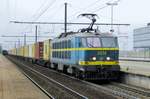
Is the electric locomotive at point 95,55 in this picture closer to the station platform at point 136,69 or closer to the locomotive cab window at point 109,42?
the locomotive cab window at point 109,42

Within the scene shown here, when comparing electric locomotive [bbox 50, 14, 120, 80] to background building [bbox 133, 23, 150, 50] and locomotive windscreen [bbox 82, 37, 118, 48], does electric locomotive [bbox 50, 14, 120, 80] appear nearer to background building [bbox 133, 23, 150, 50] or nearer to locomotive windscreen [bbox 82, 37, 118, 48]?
locomotive windscreen [bbox 82, 37, 118, 48]

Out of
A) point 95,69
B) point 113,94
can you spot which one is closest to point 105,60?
point 95,69

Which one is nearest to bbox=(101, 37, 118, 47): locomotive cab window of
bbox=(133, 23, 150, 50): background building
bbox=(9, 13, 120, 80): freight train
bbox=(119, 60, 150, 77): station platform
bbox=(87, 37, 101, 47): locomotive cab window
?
bbox=(9, 13, 120, 80): freight train

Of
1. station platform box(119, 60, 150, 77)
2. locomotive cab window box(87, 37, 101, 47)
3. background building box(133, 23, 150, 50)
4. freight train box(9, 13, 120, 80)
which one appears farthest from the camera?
background building box(133, 23, 150, 50)

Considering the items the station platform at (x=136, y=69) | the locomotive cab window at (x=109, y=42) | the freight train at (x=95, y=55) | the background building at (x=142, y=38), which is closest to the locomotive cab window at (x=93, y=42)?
the freight train at (x=95, y=55)

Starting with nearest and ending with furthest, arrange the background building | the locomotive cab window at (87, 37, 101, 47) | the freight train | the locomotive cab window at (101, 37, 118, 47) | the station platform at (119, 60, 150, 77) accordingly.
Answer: the freight train, the locomotive cab window at (87, 37, 101, 47), the locomotive cab window at (101, 37, 118, 47), the station platform at (119, 60, 150, 77), the background building

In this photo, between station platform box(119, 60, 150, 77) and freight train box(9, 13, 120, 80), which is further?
station platform box(119, 60, 150, 77)

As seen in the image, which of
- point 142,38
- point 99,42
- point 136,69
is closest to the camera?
point 99,42

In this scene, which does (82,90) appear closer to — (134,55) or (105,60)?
(105,60)

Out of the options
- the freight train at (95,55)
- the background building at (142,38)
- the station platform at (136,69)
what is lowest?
the station platform at (136,69)

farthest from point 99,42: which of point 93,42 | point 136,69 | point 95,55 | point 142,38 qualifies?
point 142,38

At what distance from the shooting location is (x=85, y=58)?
24047 millimetres

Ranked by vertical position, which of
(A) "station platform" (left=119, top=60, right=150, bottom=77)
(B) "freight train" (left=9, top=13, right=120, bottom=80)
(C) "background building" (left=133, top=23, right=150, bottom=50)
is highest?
(C) "background building" (left=133, top=23, right=150, bottom=50)

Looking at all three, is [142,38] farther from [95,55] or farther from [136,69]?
[95,55]
